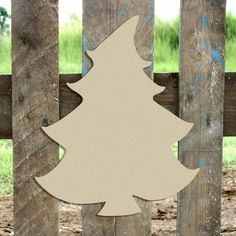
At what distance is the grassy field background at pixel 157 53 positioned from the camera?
13.7ft

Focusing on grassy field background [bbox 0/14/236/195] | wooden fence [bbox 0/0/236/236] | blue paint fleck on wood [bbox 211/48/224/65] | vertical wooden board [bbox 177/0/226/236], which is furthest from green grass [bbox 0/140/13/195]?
blue paint fleck on wood [bbox 211/48/224/65]

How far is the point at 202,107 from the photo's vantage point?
7.05 ft

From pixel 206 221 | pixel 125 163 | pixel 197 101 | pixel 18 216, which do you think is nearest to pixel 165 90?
pixel 197 101

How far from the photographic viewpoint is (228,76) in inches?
85.8

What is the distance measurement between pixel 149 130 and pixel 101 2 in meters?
0.43

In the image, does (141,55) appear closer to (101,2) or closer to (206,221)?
(101,2)

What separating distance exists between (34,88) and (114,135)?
294mm

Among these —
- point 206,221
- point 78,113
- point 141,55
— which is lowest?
point 206,221

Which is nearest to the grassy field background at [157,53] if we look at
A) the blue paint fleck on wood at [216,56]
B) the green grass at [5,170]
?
the green grass at [5,170]

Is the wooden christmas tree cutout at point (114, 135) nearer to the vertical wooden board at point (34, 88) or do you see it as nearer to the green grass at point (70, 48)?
the vertical wooden board at point (34, 88)

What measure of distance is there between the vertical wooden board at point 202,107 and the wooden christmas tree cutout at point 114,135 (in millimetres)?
56

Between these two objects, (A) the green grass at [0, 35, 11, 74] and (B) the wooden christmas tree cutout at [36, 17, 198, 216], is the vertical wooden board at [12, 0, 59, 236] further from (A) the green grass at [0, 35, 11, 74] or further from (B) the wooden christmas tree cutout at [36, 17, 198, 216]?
(A) the green grass at [0, 35, 11, 74]

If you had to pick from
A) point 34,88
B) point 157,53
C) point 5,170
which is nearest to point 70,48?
point 157,53

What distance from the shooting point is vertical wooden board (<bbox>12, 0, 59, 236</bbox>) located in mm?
2102
